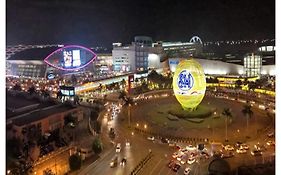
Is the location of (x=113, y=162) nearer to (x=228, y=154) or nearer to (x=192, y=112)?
(x=228, y=154)

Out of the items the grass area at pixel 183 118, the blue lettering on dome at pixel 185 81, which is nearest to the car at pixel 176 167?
the grass area at pixel 183 118

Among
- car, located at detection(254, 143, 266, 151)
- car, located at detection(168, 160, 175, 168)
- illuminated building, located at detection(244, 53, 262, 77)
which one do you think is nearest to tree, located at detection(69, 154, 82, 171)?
car, located at detection(168, 160, 175, 168)

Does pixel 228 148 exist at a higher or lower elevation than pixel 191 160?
higher

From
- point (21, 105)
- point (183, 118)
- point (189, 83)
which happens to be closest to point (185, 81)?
point (189, 83)

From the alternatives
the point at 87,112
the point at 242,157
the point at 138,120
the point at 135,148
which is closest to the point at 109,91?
the point at 87,112

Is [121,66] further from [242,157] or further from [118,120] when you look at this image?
[242,157]

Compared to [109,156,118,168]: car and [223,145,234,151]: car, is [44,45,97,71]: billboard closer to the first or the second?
[109,156,118,168]: car
